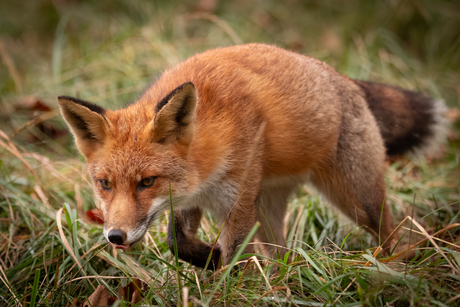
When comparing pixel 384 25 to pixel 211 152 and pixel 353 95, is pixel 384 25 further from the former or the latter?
pixel 211 152

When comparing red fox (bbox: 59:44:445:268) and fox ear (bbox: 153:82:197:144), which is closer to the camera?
fox ear (bbox: 153:82:197:144)

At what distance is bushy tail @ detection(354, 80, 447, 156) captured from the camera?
4184 millimetres

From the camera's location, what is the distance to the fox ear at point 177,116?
262 cm

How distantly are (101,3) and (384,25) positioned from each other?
646cm

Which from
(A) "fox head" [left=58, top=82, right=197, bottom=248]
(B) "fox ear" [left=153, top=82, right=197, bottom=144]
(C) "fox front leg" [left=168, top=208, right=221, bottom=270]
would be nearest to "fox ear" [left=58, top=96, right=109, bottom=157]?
(A) "fox head" [left=58, top=82, right=197, bottom=248]

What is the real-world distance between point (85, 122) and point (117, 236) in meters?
0.95

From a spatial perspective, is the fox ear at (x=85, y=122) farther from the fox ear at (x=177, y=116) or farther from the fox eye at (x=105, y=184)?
the fox ear at (x=177, y=116)

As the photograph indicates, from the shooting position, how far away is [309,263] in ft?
9.18

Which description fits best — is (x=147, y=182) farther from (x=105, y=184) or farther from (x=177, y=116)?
(x=177, y=116)

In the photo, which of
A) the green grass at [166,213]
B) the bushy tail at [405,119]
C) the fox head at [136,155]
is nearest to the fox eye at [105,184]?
the fox head at [136,155]

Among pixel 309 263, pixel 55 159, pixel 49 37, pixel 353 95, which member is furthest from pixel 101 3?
pixel 309 263

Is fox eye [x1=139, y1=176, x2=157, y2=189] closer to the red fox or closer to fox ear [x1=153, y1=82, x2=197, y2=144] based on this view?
the red fox

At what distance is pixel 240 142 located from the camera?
3.07 m

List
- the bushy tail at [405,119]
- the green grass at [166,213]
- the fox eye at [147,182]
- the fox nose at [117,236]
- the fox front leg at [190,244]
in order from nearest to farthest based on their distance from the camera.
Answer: the fox nose at [117,236] < the green grass at [166,213] < the fox eye at [147,182] < the fox front leg at [190,244] < the bushy tail at [405,119]
